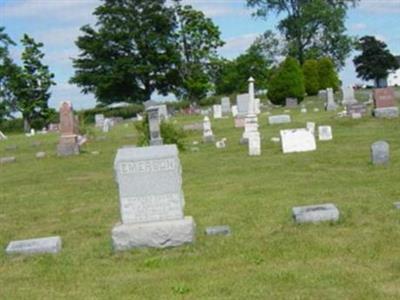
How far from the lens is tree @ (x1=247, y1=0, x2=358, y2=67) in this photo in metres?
64.2

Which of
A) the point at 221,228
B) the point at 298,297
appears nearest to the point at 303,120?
the point at 221,228

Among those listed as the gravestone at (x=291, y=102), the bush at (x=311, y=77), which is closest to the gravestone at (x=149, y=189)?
the gravestone at (x=291, y=102)

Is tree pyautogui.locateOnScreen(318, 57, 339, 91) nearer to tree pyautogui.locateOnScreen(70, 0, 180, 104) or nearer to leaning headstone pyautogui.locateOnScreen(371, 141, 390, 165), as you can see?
tree pyautogui.locateOnScreen(70, 0, 180, 104)

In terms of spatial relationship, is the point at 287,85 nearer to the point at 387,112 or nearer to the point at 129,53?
the point at 387,112

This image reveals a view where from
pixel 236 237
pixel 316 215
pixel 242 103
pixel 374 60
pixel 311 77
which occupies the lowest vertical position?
pixel 236 237

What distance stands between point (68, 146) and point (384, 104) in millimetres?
11130

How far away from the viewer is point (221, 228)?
8641mm

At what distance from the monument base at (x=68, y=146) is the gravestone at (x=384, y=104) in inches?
414

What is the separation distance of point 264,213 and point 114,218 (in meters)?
2.19

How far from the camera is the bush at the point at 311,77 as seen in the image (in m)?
50.1

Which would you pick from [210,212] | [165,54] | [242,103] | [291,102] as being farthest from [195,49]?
[210,212]

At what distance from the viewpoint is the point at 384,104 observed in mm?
26062

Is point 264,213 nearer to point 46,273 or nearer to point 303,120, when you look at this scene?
point 46,273

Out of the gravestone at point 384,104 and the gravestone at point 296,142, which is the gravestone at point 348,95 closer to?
the gravestone at point 384,104
